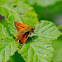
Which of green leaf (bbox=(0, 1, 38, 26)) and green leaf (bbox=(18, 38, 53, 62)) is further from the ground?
green leaf (bbox=(0, 1, 38, 26))

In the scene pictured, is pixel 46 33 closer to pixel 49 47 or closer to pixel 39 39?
pixel 39 39

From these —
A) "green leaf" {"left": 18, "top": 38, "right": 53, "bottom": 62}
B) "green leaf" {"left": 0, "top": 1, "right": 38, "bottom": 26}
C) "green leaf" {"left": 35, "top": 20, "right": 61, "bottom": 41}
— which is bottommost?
"green leaf" {"left": 18, "top": 38, "right": 53, "bottom": 62}

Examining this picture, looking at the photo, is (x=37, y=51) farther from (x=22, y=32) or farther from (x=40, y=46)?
(x=22, y=32)

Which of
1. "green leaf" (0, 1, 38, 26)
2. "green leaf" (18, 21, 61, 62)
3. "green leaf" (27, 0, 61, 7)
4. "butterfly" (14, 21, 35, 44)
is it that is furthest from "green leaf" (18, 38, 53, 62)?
"green leaf" (27, 0, 61, 7)

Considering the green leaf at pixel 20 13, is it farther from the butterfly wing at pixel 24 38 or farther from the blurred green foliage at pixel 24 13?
the butterfly wing at pixel 24 38

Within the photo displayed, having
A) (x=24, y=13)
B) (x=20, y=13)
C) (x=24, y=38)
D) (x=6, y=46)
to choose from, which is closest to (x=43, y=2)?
(x=24, y=13)

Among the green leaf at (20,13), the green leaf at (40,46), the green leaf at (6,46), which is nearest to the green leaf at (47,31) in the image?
the green leaf at (40,46)

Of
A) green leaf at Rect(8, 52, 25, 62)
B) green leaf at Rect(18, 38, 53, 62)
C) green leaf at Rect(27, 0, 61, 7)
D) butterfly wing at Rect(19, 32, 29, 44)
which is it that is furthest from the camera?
green leaf at Rect(27, 0, 61, 7)

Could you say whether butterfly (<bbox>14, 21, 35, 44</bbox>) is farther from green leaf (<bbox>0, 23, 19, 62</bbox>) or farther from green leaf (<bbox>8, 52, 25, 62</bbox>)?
green leaf (<bbox>8, 52, 25, 62</bbox>)
